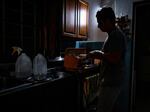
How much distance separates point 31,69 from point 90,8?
1.99 meters

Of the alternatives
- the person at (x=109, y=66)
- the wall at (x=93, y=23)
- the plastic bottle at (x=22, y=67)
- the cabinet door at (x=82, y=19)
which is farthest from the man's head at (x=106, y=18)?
the wall at (x=93, y=23)

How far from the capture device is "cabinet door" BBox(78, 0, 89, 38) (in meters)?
2.89

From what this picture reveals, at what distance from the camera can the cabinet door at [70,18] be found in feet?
8.18

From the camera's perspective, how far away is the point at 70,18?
2.61 meters

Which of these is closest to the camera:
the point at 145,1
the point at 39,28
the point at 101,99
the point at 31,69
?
the point at 101,99

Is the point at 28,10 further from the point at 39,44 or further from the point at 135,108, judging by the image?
the point at 135,108

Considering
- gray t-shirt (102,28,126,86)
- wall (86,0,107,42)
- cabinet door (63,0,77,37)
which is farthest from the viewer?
wall (86,0,107,42)

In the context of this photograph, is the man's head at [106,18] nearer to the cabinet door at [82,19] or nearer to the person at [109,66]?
the person at [109,66]

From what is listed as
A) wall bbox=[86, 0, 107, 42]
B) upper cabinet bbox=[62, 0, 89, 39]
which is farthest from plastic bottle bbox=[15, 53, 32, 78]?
wall bbox=[86, 0, 107, 42]

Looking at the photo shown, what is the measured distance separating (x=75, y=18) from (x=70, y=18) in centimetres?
15

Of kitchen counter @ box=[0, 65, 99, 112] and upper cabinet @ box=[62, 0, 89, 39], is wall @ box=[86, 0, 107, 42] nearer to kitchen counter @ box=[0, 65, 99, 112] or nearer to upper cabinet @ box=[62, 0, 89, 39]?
upper cabinet @ box=[62, 0, 89, 39]

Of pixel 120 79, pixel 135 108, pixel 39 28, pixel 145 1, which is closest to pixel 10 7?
pixel 39 28

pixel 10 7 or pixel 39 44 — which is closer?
pixel 10 7

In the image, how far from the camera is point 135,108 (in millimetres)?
3484
